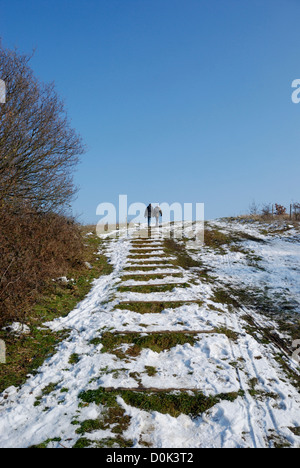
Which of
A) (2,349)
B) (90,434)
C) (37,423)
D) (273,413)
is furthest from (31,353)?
(273,413)

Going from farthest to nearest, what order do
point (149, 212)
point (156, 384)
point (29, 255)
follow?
point (149, 212) < point (29, 255) < point (156, 384)

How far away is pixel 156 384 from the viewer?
14.3 ft

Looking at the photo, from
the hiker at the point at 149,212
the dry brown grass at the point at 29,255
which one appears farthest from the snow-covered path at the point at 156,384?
the hiker at the point at 149,212

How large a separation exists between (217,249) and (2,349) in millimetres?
10608

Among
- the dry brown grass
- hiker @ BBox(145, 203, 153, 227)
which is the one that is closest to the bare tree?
the dry brown grass

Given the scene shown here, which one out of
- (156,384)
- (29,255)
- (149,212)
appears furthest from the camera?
(149,212)

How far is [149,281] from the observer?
8.95 metres

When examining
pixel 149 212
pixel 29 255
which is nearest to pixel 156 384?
pixel 29 255

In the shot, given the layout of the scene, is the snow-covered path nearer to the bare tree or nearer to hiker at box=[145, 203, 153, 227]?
the bare tree

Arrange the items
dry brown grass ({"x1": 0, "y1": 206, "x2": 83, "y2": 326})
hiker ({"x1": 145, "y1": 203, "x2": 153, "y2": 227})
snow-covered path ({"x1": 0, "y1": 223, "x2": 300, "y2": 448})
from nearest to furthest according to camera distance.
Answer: snow-covered path ({"x1": 0, "y1": 223, "x2": 300, "y2": 448})
dry brown grass ({"x1": 0, "y1": 206, "x2": 83, "y2": 326})
hiker ({"x1": 145, "y1": 203, "x2": 153, "y2": 227})

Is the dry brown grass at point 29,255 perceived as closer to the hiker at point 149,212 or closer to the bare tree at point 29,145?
the bare tree at point 29,145

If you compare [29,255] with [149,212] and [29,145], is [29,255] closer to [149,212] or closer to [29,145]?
[29,145]

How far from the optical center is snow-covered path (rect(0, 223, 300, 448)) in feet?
11.3

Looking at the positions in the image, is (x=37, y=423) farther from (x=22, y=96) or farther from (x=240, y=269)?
(x=22, y=96)
